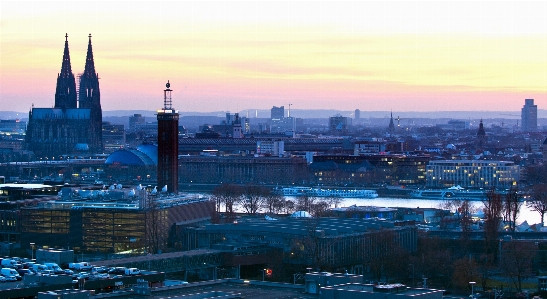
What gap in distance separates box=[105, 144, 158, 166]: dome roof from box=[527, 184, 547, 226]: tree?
23.1m

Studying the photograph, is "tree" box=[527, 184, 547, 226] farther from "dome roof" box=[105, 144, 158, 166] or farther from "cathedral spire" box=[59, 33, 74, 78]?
"cathedral spire" box=[59, 33, 74, 78]

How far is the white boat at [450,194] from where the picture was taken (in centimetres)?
5678

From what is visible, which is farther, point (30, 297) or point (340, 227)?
point (340, 227)

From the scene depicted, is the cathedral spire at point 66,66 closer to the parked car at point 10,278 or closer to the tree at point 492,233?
the tree at point 492,233

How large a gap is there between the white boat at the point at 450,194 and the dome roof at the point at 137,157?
15880 millimetres

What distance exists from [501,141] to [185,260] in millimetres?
93949

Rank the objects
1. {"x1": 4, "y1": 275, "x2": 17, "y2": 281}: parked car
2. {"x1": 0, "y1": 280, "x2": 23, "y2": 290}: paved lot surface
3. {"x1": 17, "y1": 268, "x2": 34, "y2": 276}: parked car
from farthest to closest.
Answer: {"x1": 17, "y1": 268, "x2": 34, "y2": 276}: parked car < {"x1": 4, "y1": 275, "x2": 17, "y2": 281}: parked car < {"x1": 0, "y1": 280, "x2": 23, "y2": 290}: paved lot surface

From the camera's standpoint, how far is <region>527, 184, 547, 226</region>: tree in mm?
43656

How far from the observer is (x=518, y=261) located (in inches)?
1032

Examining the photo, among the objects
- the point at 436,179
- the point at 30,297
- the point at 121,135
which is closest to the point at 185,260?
the point at 30,297

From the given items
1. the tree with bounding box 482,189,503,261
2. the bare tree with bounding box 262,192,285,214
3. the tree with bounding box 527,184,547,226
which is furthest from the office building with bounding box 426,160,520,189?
the tree with bounding box 482,189,503,261

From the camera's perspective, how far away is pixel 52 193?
39500 mm

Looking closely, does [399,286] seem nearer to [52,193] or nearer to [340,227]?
[340,227]

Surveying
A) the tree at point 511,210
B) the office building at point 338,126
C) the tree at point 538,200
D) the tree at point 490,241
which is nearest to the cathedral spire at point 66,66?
the tree at point 538,200
